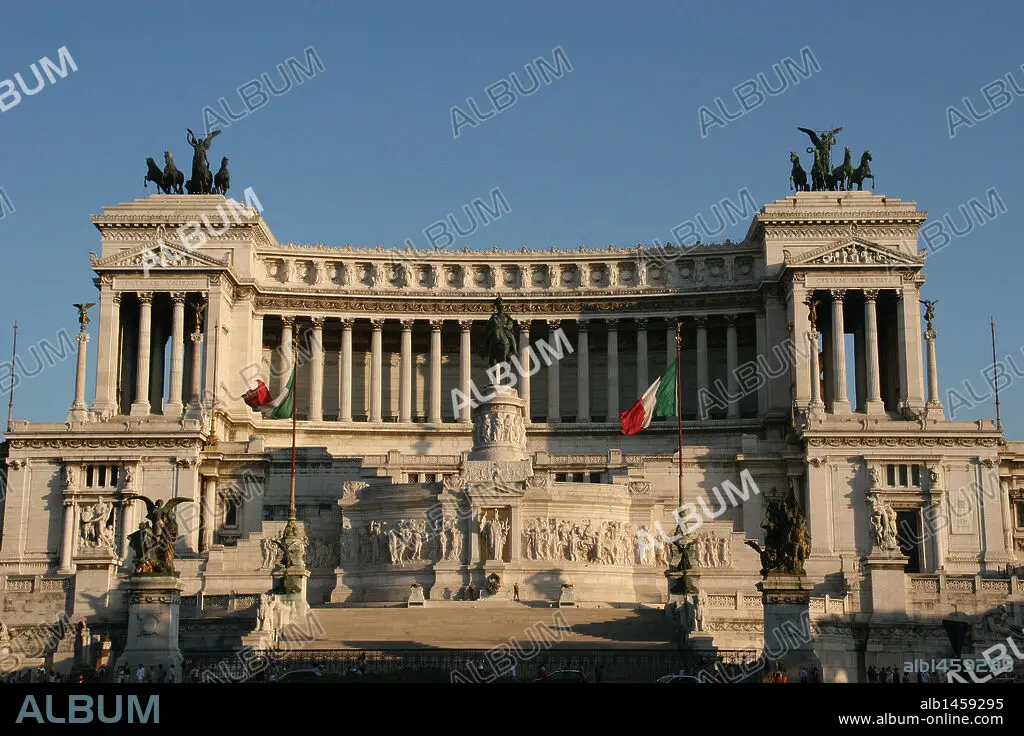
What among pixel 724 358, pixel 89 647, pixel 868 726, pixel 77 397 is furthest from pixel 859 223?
pixel 868 726

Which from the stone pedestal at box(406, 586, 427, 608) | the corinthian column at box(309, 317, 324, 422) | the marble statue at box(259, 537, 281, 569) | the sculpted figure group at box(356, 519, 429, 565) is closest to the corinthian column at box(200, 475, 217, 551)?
the marble statue at box(259, 537, 281, 569)

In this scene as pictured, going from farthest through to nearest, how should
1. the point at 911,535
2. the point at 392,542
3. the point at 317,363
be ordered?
the point at 317,363
the point at 911,535
the point at 392,542

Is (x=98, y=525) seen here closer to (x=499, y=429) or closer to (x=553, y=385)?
(x=499, y=429)

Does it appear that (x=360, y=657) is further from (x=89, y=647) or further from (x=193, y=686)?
(x=193, y=686)

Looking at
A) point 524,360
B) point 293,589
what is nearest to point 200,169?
point 524,360

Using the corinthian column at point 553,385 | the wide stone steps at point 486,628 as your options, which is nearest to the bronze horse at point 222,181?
the corinthian column at point 553,385

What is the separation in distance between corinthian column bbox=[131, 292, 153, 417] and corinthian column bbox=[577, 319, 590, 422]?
92.2 ft

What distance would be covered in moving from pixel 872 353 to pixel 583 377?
1968 centimetres

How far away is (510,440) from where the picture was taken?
7288cm

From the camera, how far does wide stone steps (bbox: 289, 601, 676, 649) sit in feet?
170

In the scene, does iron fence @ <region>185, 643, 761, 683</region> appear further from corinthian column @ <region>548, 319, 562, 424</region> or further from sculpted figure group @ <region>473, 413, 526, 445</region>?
corinthian column @ <region>548, 319, 562, 424</region>

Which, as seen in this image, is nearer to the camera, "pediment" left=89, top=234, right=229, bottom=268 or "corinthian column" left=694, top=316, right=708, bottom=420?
"pediment" left=89, top=234, right=229, bottom=268

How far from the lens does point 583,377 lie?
326 feet

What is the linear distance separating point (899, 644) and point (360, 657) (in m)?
22.0
